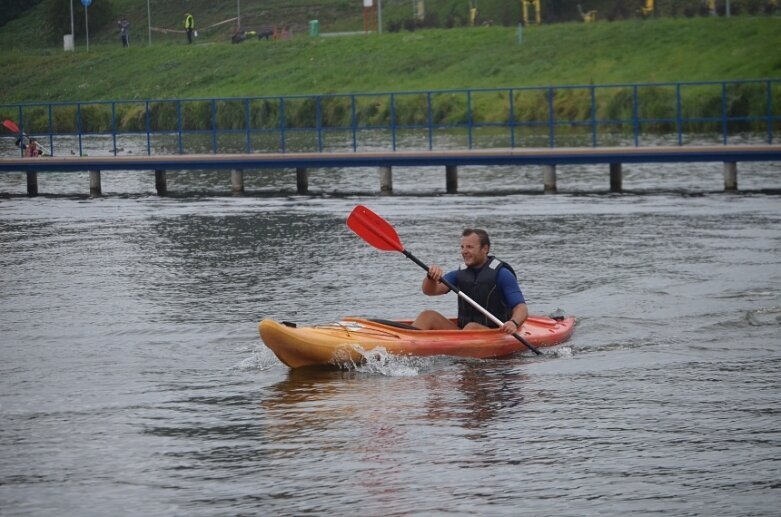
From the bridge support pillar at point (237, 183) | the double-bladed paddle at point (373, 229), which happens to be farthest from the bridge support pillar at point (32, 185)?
the double-bladed paddle at point (373, 229)

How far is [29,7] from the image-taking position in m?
107

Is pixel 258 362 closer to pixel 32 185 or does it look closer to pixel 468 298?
pixel 468 298

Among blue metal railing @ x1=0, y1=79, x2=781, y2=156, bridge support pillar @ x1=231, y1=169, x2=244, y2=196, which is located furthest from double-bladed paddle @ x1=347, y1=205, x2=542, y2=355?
blue metal railing @ x1=0, y1=79, x2=781, y2=156

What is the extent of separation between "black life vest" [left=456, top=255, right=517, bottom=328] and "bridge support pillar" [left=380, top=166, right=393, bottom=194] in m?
19.5

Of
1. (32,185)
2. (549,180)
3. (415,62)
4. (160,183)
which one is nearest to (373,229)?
(549,180)

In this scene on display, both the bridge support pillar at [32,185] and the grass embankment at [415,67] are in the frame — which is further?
the grass embankment at [415,67]

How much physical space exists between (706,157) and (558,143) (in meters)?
15.8

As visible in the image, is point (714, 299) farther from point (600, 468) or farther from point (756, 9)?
point (756, 9)


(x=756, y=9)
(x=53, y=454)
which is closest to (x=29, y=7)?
(x=756, y=9)

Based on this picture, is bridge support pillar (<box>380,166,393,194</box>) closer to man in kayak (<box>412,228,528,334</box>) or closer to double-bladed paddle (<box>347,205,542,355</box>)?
double-bladed paddle (<box>347,205,542,355</box>)

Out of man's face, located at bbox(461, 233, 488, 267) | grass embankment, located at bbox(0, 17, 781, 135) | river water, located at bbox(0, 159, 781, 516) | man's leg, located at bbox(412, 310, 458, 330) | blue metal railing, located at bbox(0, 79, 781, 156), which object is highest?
grass embankment, located at bbox(0, 17, 781, 135)

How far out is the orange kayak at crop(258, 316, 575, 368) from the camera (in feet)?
43.4

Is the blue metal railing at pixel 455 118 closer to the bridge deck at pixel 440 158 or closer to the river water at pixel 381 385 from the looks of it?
the bridge deck at pixel 440 158

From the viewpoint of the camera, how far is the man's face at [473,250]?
1364 cm
